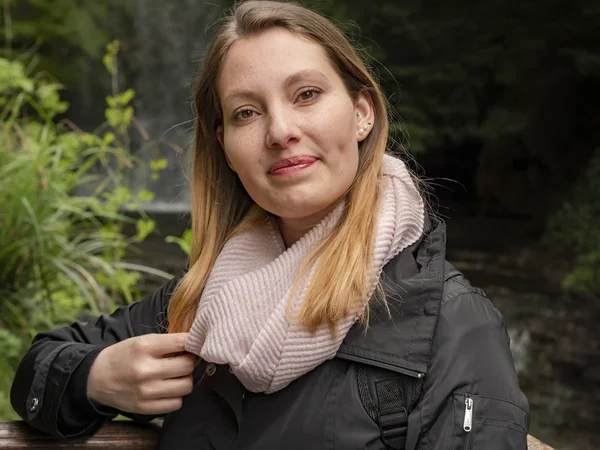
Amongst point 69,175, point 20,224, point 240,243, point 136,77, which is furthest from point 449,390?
point 136,77

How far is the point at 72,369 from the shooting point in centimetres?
156

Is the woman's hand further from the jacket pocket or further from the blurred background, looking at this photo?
the blurred background

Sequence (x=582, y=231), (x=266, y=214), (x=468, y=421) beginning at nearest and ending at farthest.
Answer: (x=468, y=421) → (x=266, y=214) → (x=582, y=231)

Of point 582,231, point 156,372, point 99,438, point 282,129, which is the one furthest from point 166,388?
point 582,231

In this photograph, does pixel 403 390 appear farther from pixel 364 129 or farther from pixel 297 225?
pixel 364 129

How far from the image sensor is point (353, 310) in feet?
4.20

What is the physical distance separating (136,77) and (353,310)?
9.37m

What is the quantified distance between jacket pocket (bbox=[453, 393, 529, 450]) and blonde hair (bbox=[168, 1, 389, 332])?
0.24 m

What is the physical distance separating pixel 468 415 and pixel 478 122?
7434 millimetres

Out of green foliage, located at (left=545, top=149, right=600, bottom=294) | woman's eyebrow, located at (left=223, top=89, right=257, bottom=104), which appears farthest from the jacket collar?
green foliage, located at (left=545, top=149, right=600, bottom=294)

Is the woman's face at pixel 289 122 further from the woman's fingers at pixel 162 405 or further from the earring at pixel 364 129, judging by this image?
the woman's fingers at pixel 162 405

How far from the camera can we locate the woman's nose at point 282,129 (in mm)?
1339

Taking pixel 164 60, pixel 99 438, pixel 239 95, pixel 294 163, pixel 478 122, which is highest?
pixel 164 60

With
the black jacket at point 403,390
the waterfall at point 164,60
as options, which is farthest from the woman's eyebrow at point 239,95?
the waterfall at point 164,60
